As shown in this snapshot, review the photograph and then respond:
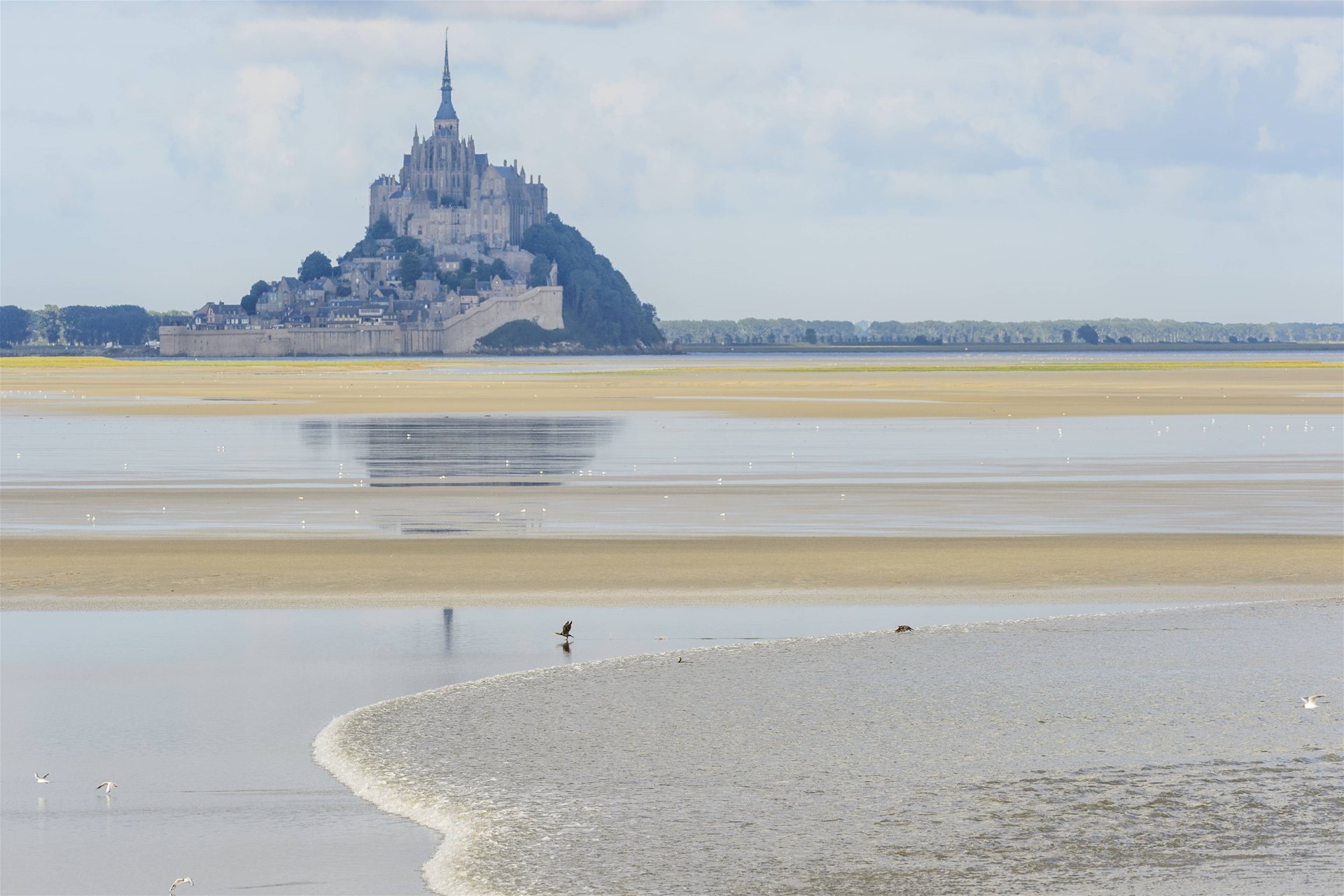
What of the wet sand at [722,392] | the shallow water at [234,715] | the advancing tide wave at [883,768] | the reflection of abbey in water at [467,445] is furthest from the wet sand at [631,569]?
the wet sand at [722,392]

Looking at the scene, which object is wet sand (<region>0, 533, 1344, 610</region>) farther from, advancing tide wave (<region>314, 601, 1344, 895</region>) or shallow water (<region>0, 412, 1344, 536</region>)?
advancing tide wave (<region>314, 601, 1344, 895</region>)

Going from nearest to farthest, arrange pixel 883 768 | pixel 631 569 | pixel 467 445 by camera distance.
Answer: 1. pixel 883 768
2. pixel 631 569
3. pixel 467 445

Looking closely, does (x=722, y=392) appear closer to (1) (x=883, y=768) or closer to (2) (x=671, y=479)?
(2) (x=671, y=479)

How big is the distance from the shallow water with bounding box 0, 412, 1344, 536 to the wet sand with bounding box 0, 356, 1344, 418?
28.2 feet

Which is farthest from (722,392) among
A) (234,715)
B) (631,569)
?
(234,715)

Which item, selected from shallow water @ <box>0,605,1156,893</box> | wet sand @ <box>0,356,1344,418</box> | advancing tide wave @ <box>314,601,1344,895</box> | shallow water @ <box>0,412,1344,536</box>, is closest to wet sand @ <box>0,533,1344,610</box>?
shallow water @ <box>0,605,1156,893</box>

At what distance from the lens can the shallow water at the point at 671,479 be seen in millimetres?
17266

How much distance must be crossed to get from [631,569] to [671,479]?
907cm

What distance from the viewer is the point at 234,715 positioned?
8.25 m

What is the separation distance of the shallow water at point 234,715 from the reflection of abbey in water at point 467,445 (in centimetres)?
1099

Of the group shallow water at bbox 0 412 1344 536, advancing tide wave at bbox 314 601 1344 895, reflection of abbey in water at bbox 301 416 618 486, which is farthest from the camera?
reflection of abbey in water at bbox 301 416 618 486

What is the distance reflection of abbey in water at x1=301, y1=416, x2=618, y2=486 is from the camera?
23609mm

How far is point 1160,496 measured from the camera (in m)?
20.1

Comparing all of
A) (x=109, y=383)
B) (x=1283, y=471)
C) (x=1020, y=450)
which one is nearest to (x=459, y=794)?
(x=1283, y=471)
